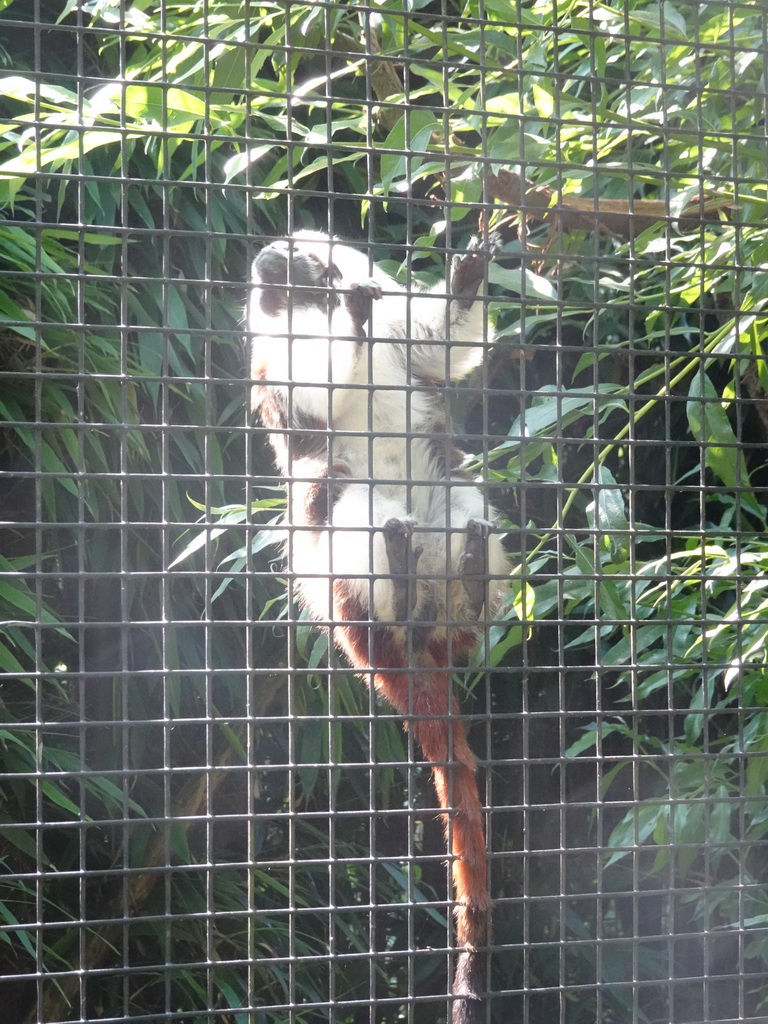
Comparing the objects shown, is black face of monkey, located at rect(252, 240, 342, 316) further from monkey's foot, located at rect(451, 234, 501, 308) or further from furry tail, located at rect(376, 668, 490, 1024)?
furry tail, located at rect(376, 668, 490, 1024)

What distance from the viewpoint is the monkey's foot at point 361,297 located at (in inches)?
61.0

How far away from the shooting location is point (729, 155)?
183 cm

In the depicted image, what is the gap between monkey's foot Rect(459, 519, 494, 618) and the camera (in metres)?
1.88

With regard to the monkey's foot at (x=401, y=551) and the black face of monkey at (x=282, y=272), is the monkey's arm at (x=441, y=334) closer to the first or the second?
the black face of monkey at (x=282, y=272)

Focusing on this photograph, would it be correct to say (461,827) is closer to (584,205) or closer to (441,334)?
(584,205)

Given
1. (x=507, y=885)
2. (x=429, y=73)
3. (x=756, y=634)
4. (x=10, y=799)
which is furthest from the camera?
(x=507, y=885)

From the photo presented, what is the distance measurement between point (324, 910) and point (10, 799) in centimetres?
164

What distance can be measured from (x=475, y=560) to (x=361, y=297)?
1.98 feet

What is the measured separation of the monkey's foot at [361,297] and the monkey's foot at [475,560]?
0.43m

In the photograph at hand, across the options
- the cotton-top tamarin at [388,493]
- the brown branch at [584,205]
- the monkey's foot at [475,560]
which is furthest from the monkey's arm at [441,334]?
the monkey's foot at [475,560]

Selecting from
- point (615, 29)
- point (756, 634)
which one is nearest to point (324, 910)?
point (756, 634)

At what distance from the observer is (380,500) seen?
7.63 feet

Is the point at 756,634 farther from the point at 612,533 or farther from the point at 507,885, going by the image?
the point at 507,885

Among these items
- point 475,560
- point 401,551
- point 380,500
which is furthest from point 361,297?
point 380,500
